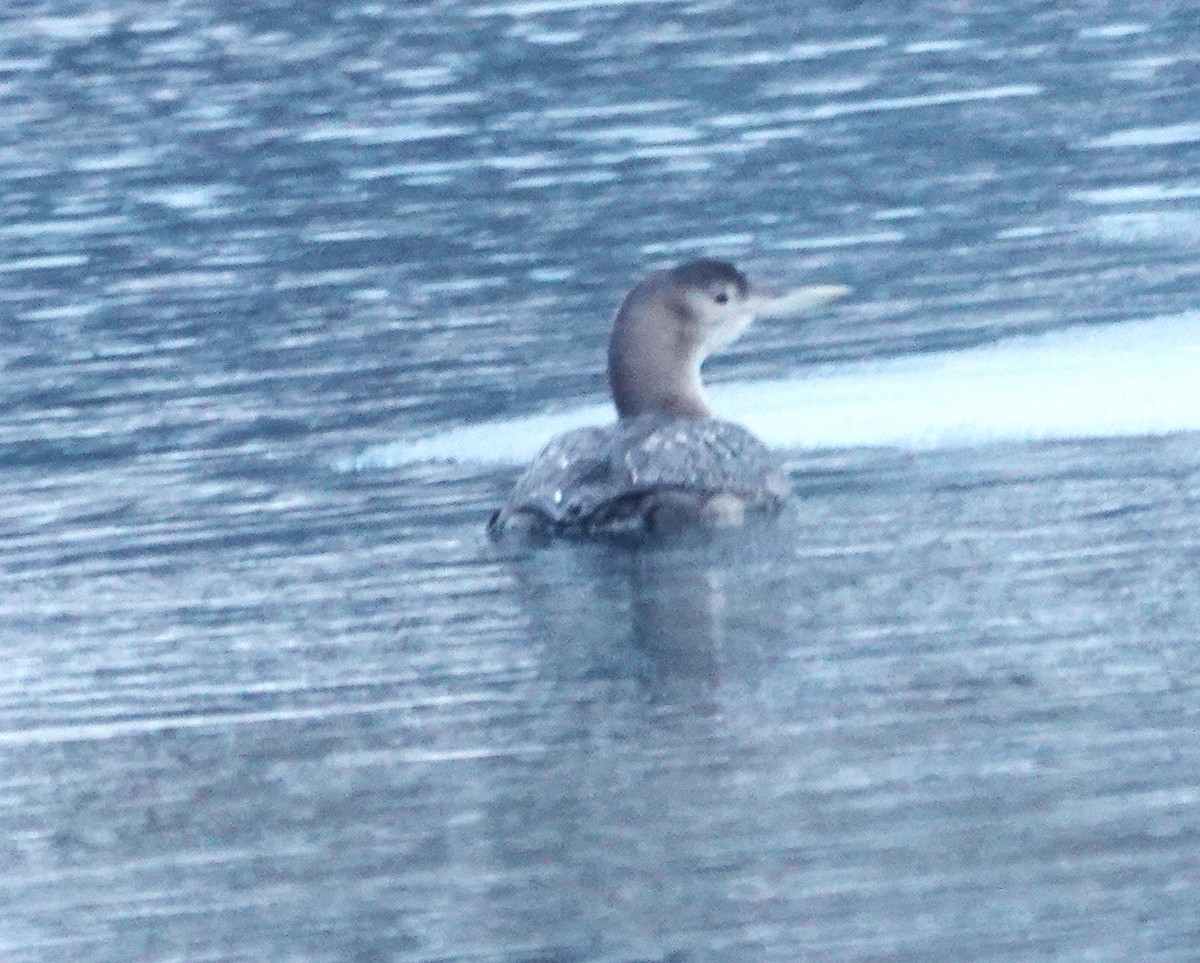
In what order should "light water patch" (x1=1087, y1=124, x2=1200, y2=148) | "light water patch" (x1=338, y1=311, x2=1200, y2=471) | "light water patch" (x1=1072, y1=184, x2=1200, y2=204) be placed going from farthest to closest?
1. "light water patch" (x1=1087, y1=124, x2=1200, y2=148)
2. "light water patch" (x1=1072, y1=184, x2=1200, y2=204)
3. "light water patch" (x1=338, y1=311, x2=1200, y2=471)

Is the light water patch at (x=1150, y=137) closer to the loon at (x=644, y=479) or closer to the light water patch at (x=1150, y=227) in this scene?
the light water patch at (x=1150, y=227)

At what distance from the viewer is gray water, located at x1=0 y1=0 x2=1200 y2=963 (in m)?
5.68

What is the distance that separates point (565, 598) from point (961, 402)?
2.35 metres

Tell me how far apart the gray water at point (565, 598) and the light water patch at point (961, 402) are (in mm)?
176

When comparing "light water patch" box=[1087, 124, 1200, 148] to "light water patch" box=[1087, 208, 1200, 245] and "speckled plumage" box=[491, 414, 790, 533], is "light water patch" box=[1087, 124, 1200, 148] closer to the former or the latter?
"light water patch" box=[1087, 208, 1200, 245]

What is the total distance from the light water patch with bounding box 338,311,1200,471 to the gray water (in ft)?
0.58

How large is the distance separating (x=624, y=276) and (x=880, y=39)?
24.2 feet

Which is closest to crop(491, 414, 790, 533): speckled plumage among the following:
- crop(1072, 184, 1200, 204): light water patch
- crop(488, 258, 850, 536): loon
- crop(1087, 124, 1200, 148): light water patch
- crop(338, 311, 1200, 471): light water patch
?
crop(488, 258, 850, 536): loon

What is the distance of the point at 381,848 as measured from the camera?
598cm

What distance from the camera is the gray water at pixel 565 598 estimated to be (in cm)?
568

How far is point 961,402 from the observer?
32.3 ft

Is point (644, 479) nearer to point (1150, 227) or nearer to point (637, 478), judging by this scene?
point (637, 478)

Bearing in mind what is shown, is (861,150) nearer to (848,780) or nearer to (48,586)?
(48,586)

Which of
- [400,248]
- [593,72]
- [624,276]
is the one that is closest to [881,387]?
[624,276]
